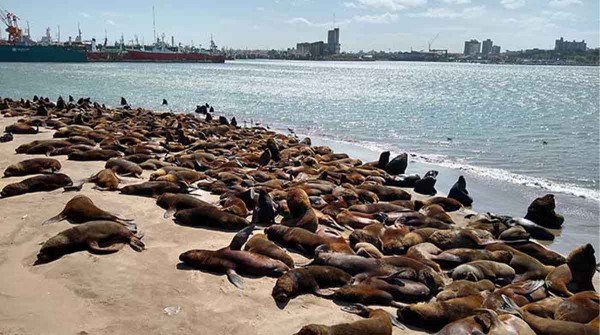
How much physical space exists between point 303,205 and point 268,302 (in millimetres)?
2769

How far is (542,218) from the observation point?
972 cm

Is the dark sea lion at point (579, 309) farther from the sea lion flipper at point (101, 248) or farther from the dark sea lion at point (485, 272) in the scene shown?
the sea lion flipper at point (101, 248)

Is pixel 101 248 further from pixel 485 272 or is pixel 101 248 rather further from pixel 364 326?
pixel 485 272

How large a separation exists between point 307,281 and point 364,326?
119cm

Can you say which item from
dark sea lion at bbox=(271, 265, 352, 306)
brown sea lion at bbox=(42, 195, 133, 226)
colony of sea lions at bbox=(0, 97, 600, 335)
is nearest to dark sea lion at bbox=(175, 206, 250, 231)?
colony of sea lions at bbox=(0, 97, 600, 335)

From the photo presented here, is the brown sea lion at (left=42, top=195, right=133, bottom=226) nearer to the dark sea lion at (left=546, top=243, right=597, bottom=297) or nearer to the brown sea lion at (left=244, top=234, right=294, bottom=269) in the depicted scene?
the brown sea lion at (left=244, top=234, right=294, bottom=269)

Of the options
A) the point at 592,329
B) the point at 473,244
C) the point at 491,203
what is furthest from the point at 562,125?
the point at 592,329

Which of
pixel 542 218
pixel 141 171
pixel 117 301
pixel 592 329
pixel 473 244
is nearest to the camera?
pixel 592 329

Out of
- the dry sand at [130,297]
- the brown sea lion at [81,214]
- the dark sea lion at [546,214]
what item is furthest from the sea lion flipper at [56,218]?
the dark sea lion at [546,214]

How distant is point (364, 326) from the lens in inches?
179

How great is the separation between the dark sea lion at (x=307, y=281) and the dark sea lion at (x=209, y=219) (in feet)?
6.68

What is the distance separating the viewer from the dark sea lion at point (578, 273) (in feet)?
20.4

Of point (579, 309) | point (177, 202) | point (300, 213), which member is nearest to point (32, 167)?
point (177, 202)

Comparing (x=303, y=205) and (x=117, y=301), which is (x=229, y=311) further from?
(x=303, y=205)
